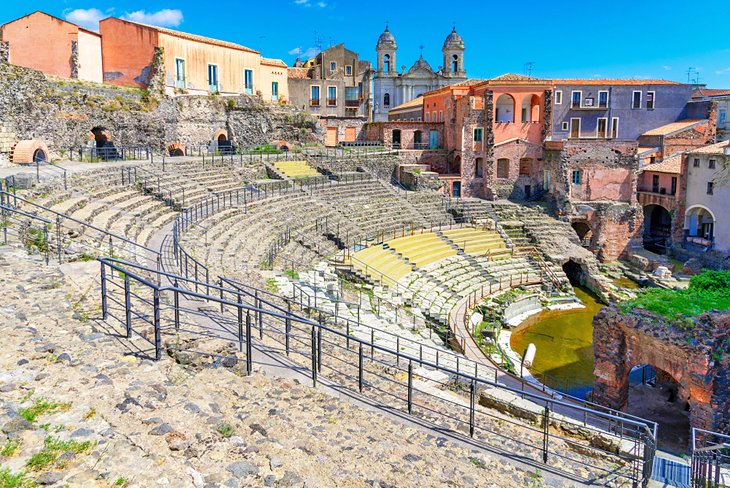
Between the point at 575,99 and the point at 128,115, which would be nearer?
the point at 128,115

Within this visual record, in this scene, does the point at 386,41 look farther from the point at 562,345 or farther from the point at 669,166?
the point at 562,345

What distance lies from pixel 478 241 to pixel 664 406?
15.7 metres

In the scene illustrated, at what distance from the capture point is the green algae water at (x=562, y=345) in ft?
60.4

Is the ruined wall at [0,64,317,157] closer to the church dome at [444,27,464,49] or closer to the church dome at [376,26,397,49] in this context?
the church dome at [376,26,397,49]

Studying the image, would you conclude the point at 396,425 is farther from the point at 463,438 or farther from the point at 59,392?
the point at 59,392

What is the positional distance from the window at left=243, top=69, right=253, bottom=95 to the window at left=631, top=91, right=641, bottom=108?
92.3 ft

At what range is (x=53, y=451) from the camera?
5547mm

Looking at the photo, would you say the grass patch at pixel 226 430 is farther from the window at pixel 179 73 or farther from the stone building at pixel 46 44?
the window at pixel 179 73

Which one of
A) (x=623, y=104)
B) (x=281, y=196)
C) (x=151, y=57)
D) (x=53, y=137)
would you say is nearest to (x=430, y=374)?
(x=281, y=196)

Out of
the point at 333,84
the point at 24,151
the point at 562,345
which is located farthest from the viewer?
the point at 333,84

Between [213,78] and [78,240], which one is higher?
[213,78]

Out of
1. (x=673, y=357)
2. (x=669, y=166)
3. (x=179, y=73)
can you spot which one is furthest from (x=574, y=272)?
(x=179, y=73)

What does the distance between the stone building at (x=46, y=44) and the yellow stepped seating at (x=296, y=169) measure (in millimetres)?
10763

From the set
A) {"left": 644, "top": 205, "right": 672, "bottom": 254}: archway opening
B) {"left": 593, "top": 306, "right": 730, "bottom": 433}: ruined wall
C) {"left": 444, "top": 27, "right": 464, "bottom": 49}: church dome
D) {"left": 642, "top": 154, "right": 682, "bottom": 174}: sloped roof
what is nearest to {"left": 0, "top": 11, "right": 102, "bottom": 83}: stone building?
{"left": 593, "top": 306, "right": 730, "bottom": 433}: ruined wall
